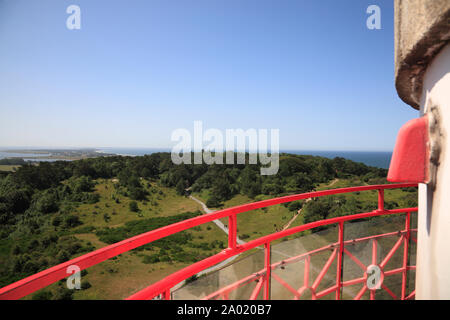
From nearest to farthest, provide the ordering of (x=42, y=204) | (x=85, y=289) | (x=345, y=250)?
(x=345, y=250) < (x=85, y=289) < (x=42, y=204)

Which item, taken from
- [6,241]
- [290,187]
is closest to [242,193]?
[290,187]

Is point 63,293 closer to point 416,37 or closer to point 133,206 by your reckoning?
point 133,206

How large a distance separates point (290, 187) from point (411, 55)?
51335mm

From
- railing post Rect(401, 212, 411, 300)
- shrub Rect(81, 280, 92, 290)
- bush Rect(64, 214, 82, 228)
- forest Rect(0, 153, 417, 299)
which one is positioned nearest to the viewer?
railing post Rect(401, 212, 411, 300)

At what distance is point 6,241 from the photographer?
48.5 metres

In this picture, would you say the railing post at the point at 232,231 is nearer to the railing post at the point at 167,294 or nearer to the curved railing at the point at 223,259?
the curved railing at the point at 223,259

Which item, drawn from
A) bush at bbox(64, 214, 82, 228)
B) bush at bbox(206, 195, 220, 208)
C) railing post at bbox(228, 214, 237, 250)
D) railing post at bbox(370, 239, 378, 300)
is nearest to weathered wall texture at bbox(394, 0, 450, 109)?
railing post at bbox(228, 214, 237, 250)

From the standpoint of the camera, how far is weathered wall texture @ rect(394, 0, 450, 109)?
2.72 ft

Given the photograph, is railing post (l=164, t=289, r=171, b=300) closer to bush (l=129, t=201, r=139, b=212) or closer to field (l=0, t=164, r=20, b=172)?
bush (l=129, t=201, r=139, b=212)

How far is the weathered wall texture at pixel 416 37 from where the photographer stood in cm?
83

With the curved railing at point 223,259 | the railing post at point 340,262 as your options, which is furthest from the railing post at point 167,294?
the railing post at point 340,262

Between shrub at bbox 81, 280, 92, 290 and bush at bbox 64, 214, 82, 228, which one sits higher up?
bush at bbox 64, 214, 82, 228

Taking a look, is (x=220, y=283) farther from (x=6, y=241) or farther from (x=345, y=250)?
(x=6, y=241)
